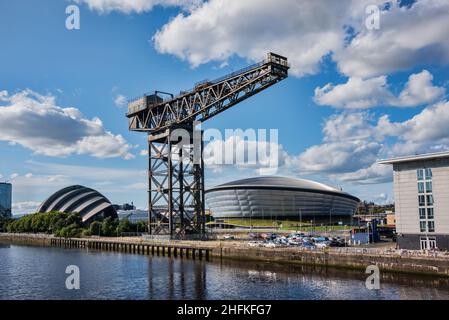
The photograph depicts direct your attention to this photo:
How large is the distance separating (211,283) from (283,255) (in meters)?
14.2

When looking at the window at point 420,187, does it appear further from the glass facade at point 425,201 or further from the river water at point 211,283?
Result: the river water at point 211,283

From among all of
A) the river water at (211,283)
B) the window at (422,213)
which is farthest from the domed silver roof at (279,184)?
the window at (422,213)

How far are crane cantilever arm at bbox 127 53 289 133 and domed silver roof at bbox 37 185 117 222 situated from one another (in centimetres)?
7199

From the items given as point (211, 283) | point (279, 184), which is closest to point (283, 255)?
point (211, 283)

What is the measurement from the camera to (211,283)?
41.2 metres

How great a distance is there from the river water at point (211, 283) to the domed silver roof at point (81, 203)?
90.6 meters

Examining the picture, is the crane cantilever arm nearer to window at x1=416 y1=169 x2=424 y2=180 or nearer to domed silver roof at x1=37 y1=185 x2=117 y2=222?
window at x1=416 y1=169 x2=424 y2=180

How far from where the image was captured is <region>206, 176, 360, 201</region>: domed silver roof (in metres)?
152

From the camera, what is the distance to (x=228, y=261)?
191 feet

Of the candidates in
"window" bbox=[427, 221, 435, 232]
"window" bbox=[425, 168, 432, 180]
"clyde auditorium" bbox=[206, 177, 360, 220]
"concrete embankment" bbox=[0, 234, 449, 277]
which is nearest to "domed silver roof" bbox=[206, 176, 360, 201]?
"clyde auditorium" bbox=[206, 177, 360, 220]

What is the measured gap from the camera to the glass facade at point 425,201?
47.5 metres

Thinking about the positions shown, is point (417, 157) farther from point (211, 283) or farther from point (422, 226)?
Result: point (211, 283)

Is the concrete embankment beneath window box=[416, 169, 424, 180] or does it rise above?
beneath
